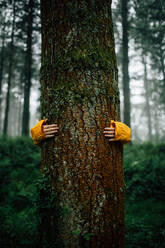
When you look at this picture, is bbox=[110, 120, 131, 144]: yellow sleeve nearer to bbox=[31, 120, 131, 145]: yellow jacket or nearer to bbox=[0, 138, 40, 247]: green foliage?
bbox=[31, 120, 131, 145]: yellow jacket

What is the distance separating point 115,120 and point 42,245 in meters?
1.84

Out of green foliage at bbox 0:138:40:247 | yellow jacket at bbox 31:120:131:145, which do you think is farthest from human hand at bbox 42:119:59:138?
green foliage at bbox 0:138:40:247

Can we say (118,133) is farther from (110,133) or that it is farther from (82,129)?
(82,129)

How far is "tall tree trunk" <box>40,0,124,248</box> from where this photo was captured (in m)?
1.99

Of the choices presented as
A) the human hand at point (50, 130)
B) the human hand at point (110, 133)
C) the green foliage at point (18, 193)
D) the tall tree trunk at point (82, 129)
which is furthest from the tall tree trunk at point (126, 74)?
the human hand at point (50, 130)

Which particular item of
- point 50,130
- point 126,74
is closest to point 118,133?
point 50,130

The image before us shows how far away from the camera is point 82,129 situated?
2096 mm

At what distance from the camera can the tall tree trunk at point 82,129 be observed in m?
1.99

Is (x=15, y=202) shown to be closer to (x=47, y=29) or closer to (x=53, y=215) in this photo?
(x=53, y=215)

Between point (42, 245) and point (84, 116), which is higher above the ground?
point (84, 116)

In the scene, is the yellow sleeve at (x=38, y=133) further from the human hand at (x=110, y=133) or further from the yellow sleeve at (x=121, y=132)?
the yellow sleeve at (x=121, y=132)

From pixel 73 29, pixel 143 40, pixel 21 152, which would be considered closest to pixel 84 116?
pixel 73 29

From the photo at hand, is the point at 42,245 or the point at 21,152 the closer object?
the point at 42,245

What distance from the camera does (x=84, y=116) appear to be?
2.12 metres
